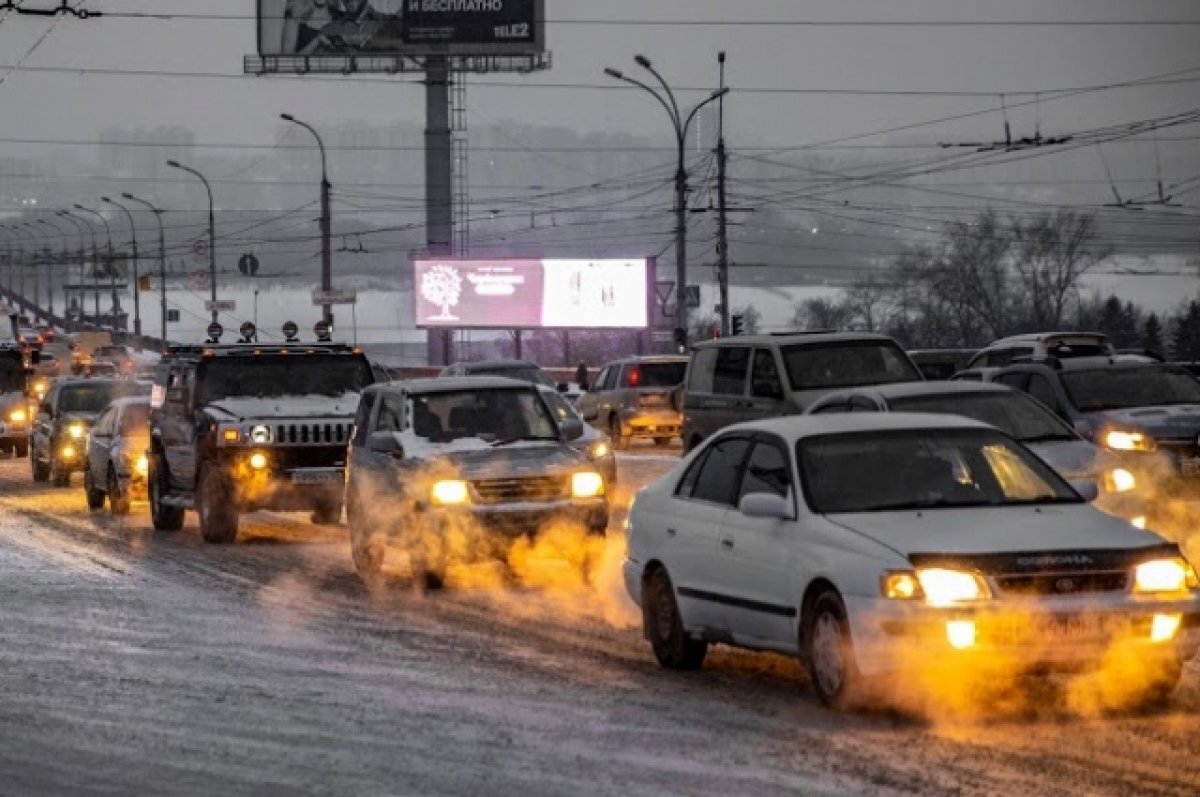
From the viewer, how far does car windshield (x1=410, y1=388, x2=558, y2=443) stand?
20.1m

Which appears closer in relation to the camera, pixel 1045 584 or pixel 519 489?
pixel 1045 584

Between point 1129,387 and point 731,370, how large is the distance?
4094mm

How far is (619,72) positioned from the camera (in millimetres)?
55469

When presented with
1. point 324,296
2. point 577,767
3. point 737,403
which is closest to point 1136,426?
point 737,403

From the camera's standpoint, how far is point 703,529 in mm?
13031

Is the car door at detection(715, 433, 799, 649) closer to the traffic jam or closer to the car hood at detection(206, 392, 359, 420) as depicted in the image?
the traffic jam

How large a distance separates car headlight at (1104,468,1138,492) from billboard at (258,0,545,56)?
83.5 metres

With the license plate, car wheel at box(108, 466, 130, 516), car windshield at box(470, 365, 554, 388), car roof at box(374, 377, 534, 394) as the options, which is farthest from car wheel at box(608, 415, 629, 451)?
car roof at box(374, 377, 534, 394)

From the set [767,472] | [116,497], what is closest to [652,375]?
[116,497]

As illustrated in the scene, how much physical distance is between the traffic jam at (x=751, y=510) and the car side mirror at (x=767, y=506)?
0.05ft

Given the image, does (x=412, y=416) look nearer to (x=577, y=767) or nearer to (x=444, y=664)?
(x=444, y=664)

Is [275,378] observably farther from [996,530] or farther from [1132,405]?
[996,530]

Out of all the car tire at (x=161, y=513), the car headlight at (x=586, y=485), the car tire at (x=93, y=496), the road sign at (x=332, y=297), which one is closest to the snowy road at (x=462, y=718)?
the car headlight at (x=586, y=485)

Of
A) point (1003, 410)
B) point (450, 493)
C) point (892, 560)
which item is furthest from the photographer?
point (1003, 410)
